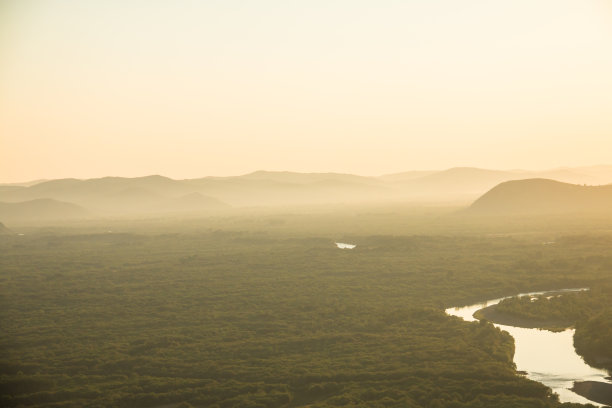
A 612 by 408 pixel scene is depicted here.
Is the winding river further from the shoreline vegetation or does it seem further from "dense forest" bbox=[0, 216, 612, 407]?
"dense forest" bbox=[0, 216, 612, 407]

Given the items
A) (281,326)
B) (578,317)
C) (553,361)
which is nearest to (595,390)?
(553,361)

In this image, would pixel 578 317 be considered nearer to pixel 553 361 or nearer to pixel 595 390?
pixel 553 361

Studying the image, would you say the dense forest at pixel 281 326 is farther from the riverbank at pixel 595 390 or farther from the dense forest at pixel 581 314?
the riverbank at pixel 595 390

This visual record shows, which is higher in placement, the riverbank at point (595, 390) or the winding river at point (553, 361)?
the winding river at point (553, 361)

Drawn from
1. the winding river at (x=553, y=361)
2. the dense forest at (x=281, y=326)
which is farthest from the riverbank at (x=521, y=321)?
the dense forest at (x=281, y=326)

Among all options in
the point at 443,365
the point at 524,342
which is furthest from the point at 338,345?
the point at 524,342

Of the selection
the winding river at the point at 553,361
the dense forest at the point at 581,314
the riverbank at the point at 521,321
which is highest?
the dense forest at the point at 581,314
